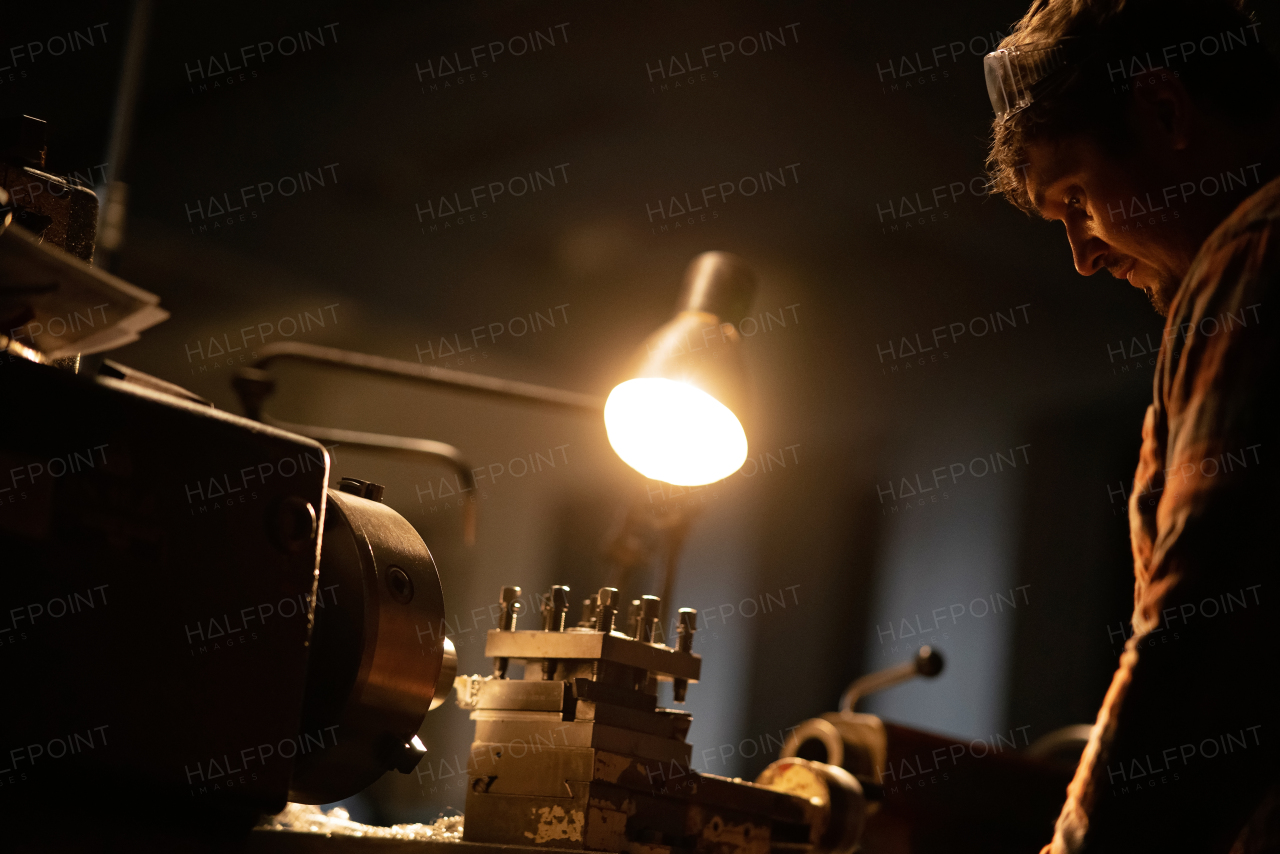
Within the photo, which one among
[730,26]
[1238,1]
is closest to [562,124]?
[730,26]

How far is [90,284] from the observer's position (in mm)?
627

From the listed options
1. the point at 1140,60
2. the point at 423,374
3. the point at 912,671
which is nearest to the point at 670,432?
the point at 423,374

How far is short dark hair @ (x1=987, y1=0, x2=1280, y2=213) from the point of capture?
86 centimetres

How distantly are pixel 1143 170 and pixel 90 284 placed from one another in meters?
0.79

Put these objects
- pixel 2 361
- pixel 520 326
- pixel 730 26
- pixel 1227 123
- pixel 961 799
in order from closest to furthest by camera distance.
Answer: pixel 2 361, pixel 1227 123, pixel 961 799, pixel 730 26, pixel 520 326

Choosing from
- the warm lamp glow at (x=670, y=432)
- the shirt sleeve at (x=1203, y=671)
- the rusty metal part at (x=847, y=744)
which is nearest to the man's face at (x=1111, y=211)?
the shirt sleeve at (x=1203, y=671)

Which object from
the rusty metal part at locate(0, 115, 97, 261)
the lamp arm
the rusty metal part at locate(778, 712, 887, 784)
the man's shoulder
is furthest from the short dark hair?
the rusty metal part at locate(778, 712, 887, 784)

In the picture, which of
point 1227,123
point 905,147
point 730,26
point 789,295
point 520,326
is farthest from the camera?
point 520,326

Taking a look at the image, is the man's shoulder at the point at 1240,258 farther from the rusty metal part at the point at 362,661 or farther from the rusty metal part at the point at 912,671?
the rusty metal part at the point at 912,671

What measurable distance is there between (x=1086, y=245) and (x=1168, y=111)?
0.49 ft

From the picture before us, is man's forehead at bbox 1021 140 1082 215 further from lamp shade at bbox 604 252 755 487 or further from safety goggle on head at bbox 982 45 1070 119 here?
lamp shade at bbox 604 252 755 487

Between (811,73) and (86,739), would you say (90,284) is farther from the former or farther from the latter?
(811,73)

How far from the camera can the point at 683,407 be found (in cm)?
156

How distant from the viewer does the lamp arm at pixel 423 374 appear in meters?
1.71
